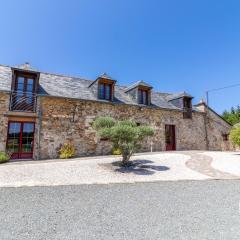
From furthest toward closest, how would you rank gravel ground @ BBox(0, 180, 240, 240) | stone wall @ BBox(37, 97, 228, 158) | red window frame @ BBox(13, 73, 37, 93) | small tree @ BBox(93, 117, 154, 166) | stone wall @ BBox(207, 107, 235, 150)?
1. stone wall @ BBox(207, 107, 235, 150)
2. stone wall @ BBox(37, 97, 228, 158)
3. red window frame @ BBox(13, 73, 37, 93)
4. small tree @ BBox(93, 117, 154, 166)
5. gravel ground @ BBox(0, 180, 240, 240)

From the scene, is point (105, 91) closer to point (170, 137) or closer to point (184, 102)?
point (170, 137)

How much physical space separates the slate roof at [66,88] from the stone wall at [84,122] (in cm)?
55

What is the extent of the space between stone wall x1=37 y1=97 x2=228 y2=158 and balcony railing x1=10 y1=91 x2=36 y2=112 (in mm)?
652

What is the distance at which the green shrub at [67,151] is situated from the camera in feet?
39.6

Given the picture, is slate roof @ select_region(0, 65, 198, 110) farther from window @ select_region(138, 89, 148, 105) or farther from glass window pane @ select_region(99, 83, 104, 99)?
window @ select_region(138, 89, 148, 105)

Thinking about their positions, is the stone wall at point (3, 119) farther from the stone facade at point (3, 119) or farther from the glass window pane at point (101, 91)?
the glass window pane at point (101, 91)

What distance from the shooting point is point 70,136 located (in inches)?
502

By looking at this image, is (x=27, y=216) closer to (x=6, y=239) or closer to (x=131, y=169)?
(x=6, y=239)

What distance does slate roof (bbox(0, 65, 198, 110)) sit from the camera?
12609mm

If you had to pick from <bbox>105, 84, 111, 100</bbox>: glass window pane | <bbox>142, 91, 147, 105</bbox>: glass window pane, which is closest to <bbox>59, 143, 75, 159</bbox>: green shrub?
<bbox>105, 84, 111, 100</bbox>: glass window pane

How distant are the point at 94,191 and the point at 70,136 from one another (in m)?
7.54

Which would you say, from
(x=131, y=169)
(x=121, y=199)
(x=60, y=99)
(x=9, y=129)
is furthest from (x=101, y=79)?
(x=121, y=199)

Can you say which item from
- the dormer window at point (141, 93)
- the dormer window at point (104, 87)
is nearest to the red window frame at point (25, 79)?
the dormer window at point (104, 87)

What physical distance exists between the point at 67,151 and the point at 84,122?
231 cm
